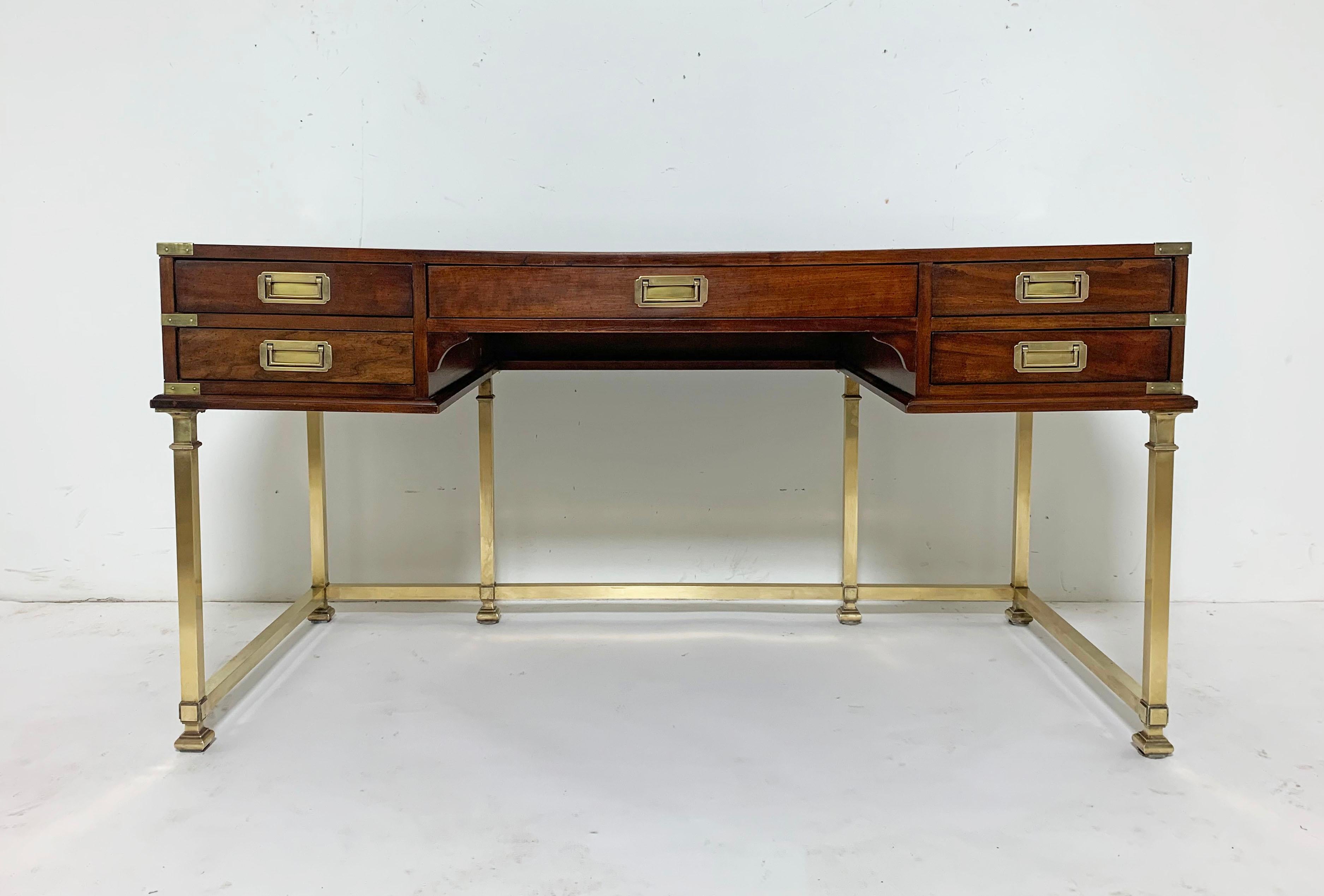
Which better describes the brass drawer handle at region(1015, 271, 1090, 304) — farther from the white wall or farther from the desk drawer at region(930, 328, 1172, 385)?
the white wall

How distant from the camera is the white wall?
2.85 meters

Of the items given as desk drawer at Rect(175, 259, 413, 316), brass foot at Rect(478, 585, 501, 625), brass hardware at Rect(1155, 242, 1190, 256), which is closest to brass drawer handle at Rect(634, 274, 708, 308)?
desk drawer at Rect(175, 259, 413, 316)

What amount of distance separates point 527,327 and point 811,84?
1.34m

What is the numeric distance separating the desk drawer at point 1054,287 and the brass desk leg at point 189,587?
1.53 metres

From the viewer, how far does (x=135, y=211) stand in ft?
9.64

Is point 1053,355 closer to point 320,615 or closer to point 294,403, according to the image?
point 294,403

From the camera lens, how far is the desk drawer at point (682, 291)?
6.52 feet

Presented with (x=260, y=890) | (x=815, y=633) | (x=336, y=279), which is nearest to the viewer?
(x=260, y=890)

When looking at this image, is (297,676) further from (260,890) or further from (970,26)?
(970,26)

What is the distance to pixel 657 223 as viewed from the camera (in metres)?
2.89

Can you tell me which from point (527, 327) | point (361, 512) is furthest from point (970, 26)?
point (361, 512)

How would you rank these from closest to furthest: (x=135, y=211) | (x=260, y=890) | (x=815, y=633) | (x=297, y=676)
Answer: (x=260, y=890) < (x=297, y=676) < (x=815, y=633) < (x=135, y=211)

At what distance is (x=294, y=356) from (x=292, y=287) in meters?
0.14

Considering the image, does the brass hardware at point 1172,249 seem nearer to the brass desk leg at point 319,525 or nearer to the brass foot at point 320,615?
the brass desk leg at point 319,525
